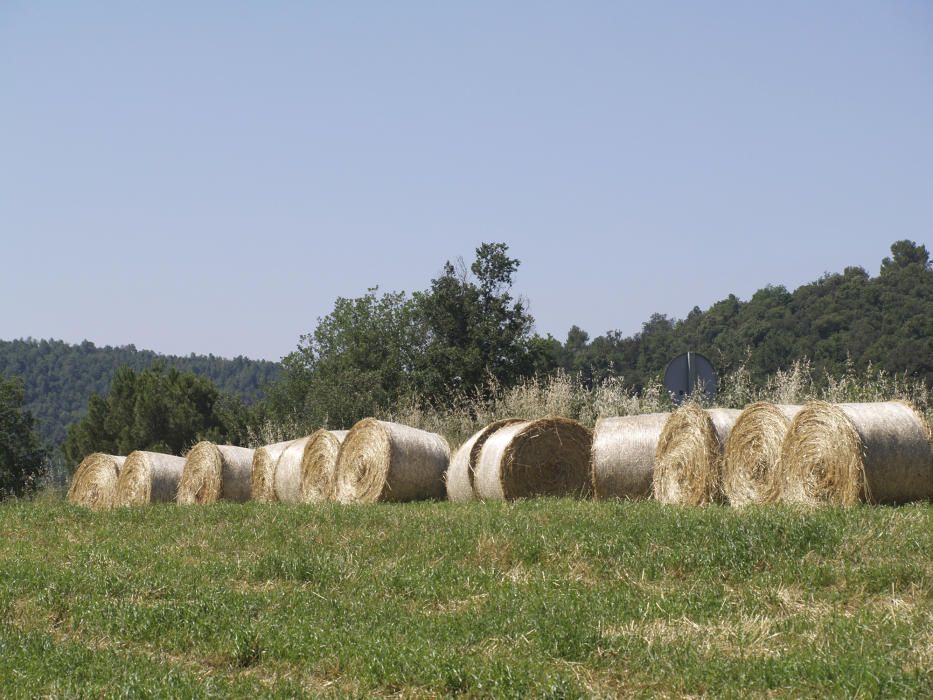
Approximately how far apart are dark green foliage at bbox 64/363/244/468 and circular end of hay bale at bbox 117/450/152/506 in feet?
120

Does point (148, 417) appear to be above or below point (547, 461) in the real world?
above

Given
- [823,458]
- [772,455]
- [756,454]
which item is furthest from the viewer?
[756,454]

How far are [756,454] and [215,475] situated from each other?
12488mm

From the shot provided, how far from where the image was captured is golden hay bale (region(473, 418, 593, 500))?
16.2 meters

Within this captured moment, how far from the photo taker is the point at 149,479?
23188 mm

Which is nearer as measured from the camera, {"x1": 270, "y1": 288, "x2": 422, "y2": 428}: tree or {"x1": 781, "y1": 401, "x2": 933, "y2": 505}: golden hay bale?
{"x1": 781, "y1": 401, "x2": 933, "y2": 505}: golden hay bale

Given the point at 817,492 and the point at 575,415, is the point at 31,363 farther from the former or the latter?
the point at 817,492

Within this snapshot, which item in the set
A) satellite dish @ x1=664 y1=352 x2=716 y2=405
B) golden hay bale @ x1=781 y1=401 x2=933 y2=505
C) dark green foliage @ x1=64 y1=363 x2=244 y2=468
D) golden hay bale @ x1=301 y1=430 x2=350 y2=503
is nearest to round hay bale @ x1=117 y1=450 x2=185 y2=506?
golden hay bale @ x1=301 y1=430 x2=350 y2=503

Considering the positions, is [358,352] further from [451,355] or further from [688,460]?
[688,460]

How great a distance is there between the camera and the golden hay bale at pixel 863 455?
11703 mm

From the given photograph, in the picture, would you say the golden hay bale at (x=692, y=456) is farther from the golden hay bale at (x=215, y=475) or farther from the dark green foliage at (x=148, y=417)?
the dark green foliage at (x=148, y=417)

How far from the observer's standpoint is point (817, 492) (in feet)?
40.4

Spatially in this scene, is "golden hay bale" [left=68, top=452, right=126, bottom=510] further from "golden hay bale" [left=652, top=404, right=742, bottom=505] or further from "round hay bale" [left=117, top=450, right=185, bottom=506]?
"golden hay bale" [left=652, top=404, right=742, bottom=505]

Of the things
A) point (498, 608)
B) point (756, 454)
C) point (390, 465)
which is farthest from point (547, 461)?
point (498, 608)
